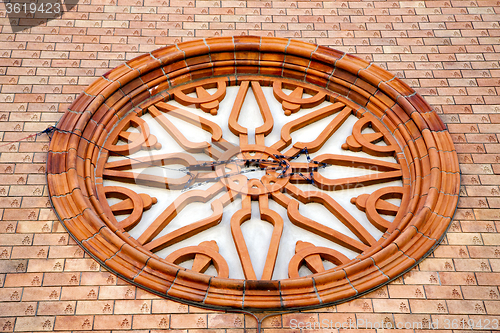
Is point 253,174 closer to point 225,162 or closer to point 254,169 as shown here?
point 254,169

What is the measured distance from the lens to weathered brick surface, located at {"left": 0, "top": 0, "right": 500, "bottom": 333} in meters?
6.92

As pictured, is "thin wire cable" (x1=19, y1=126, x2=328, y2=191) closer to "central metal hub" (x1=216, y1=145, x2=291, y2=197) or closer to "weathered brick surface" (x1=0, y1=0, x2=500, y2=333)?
"central metal hub" (x1=216, y1=145, x2=291, y2=197)

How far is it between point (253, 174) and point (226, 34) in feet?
8.46

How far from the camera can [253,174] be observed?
866 cm

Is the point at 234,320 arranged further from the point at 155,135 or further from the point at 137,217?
the point at 155,135

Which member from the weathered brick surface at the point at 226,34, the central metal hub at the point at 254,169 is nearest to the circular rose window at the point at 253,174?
the central metal hub at the point at 254,169

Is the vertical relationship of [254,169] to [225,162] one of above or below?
below

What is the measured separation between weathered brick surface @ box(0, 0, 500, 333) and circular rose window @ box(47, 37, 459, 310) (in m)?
0.22

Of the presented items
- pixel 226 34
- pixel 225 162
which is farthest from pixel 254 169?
pixel 226 34

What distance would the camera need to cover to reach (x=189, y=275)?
7.12 metres

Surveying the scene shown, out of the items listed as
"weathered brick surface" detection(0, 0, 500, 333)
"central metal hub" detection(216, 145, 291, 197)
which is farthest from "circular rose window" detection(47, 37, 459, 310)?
"weathered brick surface" detection(0, 0, 500, 333)

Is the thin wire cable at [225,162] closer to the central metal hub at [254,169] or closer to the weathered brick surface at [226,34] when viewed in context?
the central metal hub at [254,169]

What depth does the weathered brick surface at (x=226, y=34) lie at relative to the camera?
6922 mm

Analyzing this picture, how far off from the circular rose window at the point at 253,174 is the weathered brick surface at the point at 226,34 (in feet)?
0.71
